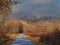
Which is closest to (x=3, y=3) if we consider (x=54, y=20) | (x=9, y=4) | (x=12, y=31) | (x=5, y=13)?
(x=9, y=4)

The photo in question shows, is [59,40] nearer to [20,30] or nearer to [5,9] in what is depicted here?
[5,9]

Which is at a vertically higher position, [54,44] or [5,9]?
[5,9]

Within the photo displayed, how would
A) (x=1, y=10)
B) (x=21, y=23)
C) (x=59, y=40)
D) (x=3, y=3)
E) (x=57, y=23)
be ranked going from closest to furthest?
1. (x=3, y=3)
2. (x=1, y=10)
3. (x=59, y=40)
4. (x=57, y=23)
5. (x=21, y=23)

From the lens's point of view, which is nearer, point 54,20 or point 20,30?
point 54,20

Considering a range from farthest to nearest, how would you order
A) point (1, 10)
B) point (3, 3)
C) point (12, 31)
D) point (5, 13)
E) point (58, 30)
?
point (12, 31), point (58, 30), point (5, 13), point (1, 10), point (3, 3)

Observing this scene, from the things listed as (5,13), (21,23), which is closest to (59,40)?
(5,13)

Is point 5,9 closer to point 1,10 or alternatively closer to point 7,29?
point 1,10

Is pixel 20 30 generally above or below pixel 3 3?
below

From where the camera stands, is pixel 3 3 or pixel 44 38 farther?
pixel 44 38

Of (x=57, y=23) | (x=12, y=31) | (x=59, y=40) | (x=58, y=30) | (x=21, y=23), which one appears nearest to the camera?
(x=59, y=40)

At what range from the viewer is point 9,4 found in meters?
20.5

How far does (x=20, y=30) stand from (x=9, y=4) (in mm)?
38163

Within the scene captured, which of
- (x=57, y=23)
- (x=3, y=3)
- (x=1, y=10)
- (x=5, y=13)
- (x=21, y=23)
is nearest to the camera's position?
(x=3, y=3)

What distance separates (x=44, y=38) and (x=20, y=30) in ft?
87.2
